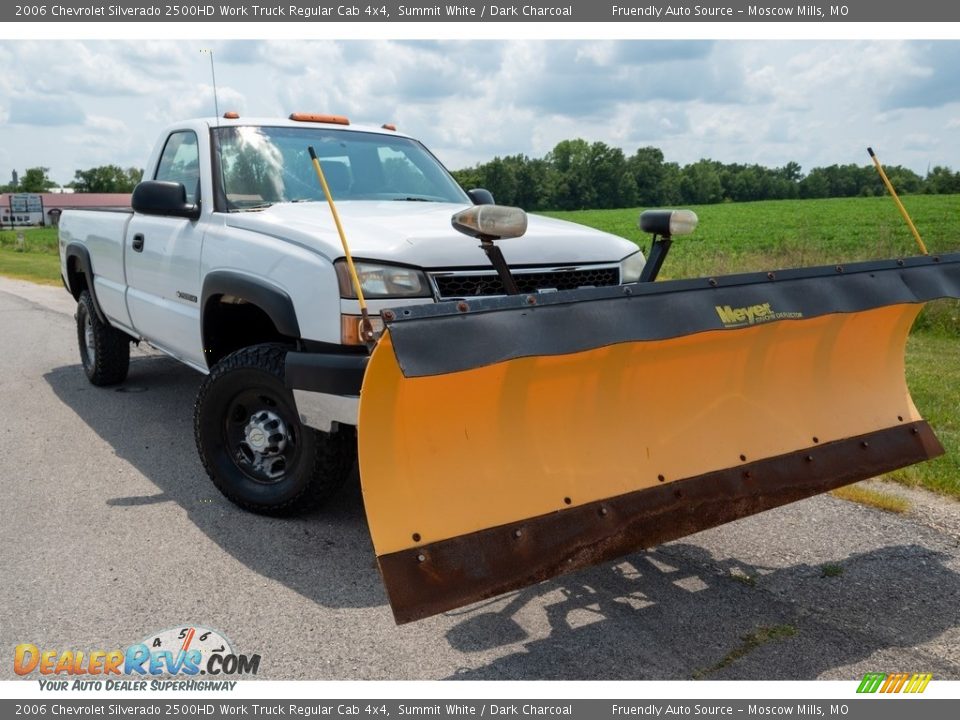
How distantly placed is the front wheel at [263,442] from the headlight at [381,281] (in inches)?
27.4

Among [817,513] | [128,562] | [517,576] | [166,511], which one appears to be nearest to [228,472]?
[166,511]

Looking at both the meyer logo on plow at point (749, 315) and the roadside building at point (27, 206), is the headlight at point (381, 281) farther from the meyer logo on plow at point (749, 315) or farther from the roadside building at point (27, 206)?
the roadside building at point (27, 206)

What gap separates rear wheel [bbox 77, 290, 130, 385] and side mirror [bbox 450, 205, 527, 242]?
490 centimetres

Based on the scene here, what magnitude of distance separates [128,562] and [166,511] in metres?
0.66

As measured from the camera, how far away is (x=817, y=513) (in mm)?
4426

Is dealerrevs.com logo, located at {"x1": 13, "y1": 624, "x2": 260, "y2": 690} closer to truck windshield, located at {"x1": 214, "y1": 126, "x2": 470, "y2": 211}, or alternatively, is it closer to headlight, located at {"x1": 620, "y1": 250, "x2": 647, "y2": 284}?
truck windshield, located at {"x1": 214, "y1": 126, "x2": 470, "y2": 211}

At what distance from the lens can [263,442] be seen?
4262mm

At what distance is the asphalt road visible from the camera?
301 cm

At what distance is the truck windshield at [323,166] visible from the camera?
484 centimetres

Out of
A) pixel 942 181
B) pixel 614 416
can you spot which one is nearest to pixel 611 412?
pixel 614 416

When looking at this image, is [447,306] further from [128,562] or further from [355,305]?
[128,562]

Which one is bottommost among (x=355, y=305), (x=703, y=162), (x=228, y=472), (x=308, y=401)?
(x=228, y=472)

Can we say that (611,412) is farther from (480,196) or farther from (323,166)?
(480,196)

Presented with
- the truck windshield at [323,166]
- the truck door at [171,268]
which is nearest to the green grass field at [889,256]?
the truck windshield at [323,166]
